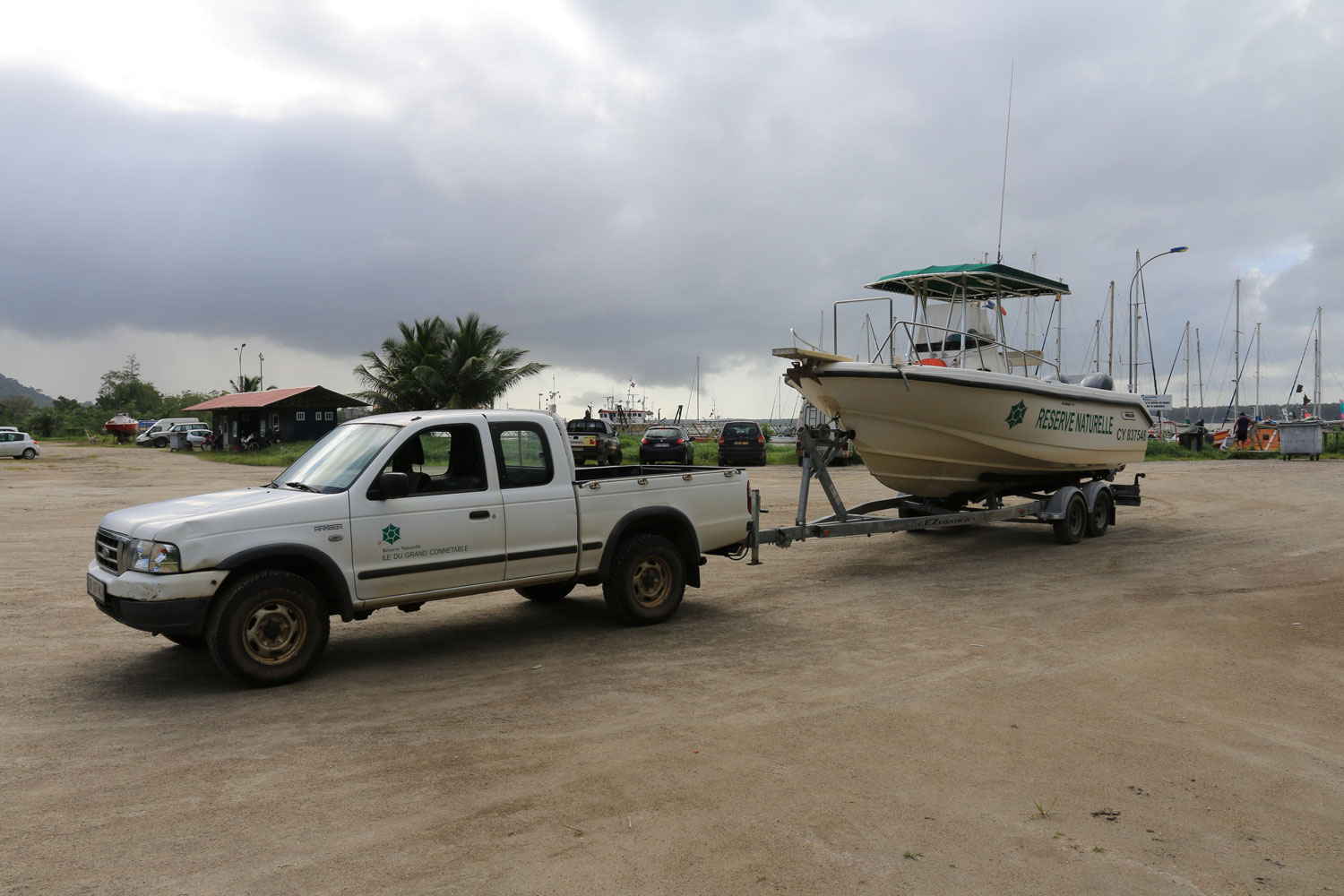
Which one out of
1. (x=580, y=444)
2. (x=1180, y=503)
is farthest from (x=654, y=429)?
(x=1180, y=503)

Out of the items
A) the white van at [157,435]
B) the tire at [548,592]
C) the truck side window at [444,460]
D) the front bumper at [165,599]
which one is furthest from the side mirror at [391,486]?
the white van at [157,435]

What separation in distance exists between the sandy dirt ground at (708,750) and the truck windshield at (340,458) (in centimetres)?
135

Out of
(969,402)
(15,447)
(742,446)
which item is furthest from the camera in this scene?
(15,447)

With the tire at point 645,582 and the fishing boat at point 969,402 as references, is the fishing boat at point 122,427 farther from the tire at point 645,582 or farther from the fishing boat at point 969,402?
the tire at point 645,582

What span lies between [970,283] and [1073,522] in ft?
12.4

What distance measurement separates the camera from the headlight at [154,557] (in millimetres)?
5684

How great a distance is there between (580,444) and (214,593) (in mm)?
21653

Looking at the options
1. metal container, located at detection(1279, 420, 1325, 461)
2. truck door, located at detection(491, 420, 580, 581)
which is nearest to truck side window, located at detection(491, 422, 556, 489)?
truck door, located at detection(491, 420, 580, 581)

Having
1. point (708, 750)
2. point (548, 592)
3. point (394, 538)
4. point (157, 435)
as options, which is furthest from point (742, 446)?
point (157, 435)

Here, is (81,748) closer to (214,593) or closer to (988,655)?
(214,593)

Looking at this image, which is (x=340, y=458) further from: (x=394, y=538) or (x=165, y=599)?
(x=165, y=599)

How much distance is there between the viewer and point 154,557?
571cm

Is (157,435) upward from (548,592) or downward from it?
upward

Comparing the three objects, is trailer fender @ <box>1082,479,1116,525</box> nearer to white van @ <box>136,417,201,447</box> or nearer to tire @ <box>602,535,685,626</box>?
tire @ <box>602,535,685,626</box>
